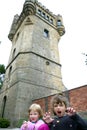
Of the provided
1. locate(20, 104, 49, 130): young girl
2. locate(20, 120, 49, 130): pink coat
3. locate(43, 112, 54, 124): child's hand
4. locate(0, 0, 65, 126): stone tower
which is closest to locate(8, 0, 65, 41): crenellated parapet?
locate(0, 0, 65, 126): stone tower

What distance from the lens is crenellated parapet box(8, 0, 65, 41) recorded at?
71.2ft

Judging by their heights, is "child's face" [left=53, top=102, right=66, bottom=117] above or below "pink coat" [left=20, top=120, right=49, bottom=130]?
above

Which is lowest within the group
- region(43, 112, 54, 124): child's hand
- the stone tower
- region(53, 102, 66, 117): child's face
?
region(43, 112, 54, 124): child's hand

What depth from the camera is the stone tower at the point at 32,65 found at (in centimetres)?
1506

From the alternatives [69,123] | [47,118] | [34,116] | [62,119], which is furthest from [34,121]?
[69,123]

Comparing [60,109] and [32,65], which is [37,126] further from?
[32,65]

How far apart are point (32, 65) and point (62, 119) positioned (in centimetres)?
1499

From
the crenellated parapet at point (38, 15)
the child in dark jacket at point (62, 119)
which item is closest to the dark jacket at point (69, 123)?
the child in dark jacket at point (62, 119)

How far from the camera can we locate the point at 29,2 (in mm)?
21703

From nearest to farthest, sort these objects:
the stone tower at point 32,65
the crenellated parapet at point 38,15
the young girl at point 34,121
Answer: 1. the young girl at point 34,121
2. the stone tower at point 32,65
3. the crenellated parapet at point 38,15

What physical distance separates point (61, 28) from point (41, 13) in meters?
3.84

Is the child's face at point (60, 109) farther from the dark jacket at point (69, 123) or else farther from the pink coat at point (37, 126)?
the pink coat at point (37, 126)

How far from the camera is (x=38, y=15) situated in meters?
22.5

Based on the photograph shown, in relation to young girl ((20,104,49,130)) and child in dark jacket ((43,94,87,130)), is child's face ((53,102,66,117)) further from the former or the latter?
young girl ((20,104,49,130))
